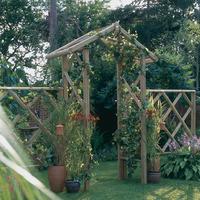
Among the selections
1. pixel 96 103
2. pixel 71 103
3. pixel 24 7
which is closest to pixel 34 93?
pixel 71 103

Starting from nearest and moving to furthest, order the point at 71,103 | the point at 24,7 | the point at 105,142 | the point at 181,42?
the point at 71,103, the point at 105,142, the point at 181,42, the point at 24,7

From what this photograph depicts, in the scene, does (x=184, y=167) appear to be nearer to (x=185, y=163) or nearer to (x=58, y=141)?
(x=185, y=163)

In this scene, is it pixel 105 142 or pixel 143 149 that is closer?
pixel 143 149

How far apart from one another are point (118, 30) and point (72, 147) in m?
1.95

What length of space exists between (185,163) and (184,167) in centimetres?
7

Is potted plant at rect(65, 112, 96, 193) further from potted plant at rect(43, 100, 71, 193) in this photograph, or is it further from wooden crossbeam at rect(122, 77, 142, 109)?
wooden crossbeam at rect(122, 77, 142, 109)

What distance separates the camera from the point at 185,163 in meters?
7.34

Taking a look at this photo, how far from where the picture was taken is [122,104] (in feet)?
23.9

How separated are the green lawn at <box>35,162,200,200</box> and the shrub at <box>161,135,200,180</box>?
20 centimetres

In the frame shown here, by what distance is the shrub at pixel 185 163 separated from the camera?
23.7 feet

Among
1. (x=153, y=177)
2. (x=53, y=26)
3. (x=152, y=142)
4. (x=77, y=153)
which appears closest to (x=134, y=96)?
(x=152, y=142)

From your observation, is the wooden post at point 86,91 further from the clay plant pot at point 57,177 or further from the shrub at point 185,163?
the shrub at point 185,163

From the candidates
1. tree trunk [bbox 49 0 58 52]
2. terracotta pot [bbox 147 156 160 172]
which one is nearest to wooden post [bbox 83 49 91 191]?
terracotta pot [bbox 147 156 160 172]

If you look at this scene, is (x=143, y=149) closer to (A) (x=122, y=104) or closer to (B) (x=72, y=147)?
(A) (x=122, y=104)
